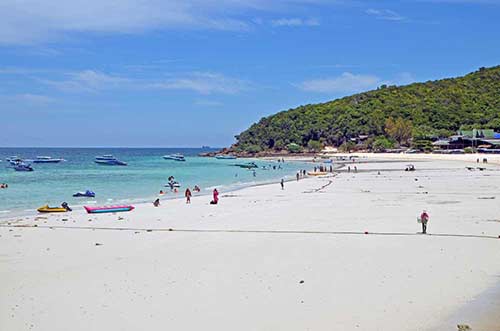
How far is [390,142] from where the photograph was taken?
145500mm

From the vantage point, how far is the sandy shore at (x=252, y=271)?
33.6 feet

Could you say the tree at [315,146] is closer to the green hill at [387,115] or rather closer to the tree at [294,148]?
the green hill at [387,115]

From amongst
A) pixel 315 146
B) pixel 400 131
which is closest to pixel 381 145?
pixel 400 131

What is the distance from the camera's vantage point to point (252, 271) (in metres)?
13.7

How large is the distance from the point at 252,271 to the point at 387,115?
6063 inches

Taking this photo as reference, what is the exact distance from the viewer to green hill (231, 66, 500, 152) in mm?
150375

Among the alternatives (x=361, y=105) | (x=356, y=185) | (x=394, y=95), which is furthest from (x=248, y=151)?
(x=356, y=185)

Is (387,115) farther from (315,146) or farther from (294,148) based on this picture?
(294,148)

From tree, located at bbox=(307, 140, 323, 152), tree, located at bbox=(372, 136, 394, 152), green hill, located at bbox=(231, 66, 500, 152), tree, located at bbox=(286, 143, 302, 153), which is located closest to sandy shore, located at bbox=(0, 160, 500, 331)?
tree, located at bbox=(372, 136, 394, 152)

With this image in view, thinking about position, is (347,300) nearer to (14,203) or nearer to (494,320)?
(494,320)

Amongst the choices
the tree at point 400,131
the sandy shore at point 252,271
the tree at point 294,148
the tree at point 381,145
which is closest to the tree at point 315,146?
the tree at point 294,148

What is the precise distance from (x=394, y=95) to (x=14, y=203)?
157168 millimetres

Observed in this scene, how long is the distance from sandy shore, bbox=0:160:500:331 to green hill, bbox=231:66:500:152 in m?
123

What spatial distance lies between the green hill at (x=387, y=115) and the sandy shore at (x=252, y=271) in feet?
404
